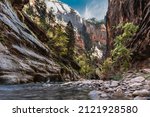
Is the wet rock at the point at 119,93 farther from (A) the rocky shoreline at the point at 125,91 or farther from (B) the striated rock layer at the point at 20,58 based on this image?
(B) the striated rock layer at the point at 20,58

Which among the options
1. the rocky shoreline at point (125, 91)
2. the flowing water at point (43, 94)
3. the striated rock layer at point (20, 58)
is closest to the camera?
the rocky shoreline at point (125, 91)

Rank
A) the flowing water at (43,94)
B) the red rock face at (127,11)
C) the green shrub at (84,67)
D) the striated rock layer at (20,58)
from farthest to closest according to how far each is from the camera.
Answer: the green shrub at (84,67), the red rock face at (127,11), the striated rock layer at (20,58), the flowing water at (43,94)

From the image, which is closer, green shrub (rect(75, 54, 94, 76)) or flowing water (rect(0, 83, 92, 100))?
flowing water (rect(0, 83, 92, 100))

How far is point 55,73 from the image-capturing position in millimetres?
37969

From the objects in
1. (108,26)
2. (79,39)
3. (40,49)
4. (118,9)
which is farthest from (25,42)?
(79,39)

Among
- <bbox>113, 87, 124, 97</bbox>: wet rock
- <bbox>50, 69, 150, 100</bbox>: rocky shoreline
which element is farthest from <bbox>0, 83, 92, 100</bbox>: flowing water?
<bbox>113, 87, 124, 97</bbox>: wet rock

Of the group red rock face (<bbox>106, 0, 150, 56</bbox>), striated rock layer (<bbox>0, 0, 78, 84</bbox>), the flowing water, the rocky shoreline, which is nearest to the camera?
the rocky shoreline

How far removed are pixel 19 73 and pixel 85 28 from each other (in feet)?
568

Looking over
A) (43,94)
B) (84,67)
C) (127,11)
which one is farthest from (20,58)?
(84,67)

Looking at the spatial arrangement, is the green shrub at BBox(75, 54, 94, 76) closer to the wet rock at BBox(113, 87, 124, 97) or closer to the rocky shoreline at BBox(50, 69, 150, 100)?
the rocky shoreline at BBox(50, 69, 150, 100)

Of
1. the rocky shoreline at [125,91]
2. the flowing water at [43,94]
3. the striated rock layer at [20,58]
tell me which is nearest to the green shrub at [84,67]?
the striated rock layer at [20,58]

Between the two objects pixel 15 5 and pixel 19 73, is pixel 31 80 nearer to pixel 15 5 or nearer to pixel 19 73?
pixel 19 73

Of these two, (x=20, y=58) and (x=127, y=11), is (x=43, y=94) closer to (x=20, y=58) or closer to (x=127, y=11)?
(x=20, y=58)

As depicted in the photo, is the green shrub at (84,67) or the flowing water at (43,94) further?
the green shrub at (84,67)
